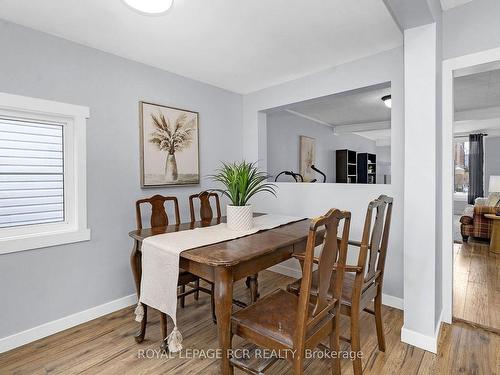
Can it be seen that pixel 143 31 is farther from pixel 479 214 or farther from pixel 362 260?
pixel 479 214

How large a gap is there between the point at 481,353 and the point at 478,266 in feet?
7.58

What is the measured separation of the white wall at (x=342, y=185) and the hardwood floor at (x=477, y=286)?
1.89 feet

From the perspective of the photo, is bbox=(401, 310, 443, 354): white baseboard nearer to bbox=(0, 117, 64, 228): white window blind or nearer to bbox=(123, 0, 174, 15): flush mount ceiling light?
bbox=(123, 0, 174, 15): flush mount ceiling light

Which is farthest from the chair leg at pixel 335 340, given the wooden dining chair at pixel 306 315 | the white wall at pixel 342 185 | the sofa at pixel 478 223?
the sofa at pixel 478 223

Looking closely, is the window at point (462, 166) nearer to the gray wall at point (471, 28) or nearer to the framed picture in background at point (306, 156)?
the framed picture in background at point (306, 156)

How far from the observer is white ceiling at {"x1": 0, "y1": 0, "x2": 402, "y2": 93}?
6.40 feet

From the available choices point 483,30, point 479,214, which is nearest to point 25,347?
point 483,30

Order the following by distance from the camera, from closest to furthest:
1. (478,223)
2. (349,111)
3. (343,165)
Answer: (478,223)
(349,111)
(343,165)

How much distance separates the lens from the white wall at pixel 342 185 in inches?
102

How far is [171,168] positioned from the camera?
10.2 feet

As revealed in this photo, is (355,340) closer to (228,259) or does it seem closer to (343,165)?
(228,259)

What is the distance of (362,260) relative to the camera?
162 cm

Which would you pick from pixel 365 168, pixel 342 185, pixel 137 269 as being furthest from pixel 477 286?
pixel 365 168

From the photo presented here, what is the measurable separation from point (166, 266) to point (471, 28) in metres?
2.70
